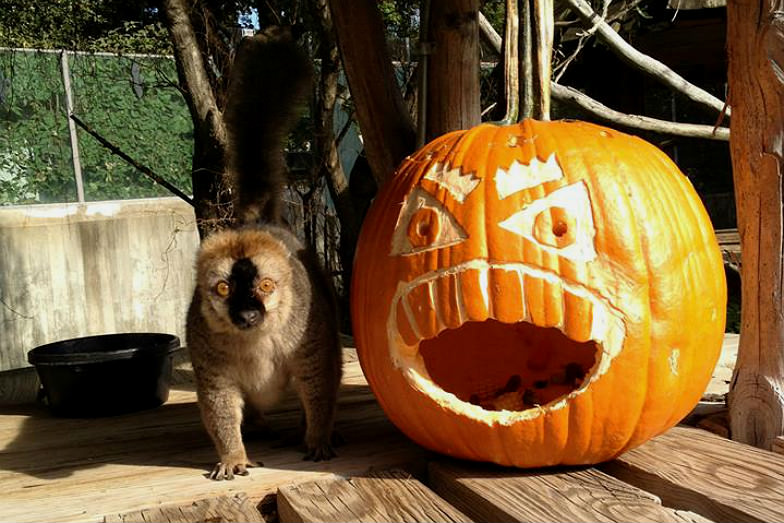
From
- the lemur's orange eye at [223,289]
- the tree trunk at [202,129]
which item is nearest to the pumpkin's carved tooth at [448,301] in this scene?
the lemur's orange eye at [223,289]

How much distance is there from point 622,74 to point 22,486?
554cm

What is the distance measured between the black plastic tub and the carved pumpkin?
45.9 inches

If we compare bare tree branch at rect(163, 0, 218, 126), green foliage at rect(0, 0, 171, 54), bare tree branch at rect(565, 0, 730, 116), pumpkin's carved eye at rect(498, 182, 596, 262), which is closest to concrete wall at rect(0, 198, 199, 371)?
green foliage at rect(0, 0, 171, 54)

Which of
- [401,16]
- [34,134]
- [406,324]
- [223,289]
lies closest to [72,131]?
[34,134]

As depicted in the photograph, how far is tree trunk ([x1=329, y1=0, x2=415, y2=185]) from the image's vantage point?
2.37 meters

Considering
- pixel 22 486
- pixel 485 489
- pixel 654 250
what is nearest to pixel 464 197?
pixel 654 250

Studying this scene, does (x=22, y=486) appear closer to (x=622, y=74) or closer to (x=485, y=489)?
(x=485, y=489)

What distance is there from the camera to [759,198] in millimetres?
1958

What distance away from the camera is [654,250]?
69.0 inches

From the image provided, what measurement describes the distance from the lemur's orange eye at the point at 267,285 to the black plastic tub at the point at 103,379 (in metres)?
0.79

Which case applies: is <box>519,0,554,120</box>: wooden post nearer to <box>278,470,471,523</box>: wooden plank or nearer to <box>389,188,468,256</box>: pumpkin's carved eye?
<box>389,188,468,256</box>: pumpkin's carved eye

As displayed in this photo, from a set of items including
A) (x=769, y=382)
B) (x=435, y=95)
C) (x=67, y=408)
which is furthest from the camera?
(x=67, y=408)

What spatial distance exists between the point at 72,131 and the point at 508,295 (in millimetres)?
5974

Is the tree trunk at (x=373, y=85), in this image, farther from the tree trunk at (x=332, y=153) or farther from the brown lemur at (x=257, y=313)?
the tree trunk at (x=332, y=153)
